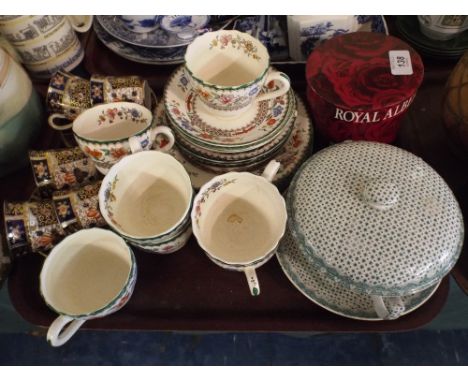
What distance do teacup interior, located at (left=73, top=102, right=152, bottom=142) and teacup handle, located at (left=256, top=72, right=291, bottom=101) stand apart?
22 cm

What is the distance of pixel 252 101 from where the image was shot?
2.61ft

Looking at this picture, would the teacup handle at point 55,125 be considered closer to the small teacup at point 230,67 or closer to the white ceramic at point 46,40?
the white ceramic at point 46,40

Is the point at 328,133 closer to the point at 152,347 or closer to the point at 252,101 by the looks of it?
the point at 252,101

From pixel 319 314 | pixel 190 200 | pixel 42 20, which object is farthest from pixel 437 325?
pixel 42 20

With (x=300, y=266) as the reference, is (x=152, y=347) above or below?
below

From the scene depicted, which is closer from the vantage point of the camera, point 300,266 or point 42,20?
point 300,266

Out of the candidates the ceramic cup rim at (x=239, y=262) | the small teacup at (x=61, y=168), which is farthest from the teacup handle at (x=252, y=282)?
the small teacup at (x=61, y=168)

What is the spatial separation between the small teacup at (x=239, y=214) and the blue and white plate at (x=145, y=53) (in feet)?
1.23

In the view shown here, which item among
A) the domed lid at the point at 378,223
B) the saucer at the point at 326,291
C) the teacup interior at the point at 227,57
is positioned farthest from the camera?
the teacup interior at the point at 227,57

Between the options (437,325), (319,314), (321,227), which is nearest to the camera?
(321,227)

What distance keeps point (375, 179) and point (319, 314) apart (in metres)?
0.27

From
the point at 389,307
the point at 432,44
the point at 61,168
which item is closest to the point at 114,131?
the point at 61,168

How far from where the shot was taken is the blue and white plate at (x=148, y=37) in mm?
980

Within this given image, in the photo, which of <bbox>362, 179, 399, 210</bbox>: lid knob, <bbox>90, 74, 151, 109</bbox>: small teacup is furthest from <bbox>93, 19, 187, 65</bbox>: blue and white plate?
<bbox>362, 179, 399, 210</bbox>: lid knob
